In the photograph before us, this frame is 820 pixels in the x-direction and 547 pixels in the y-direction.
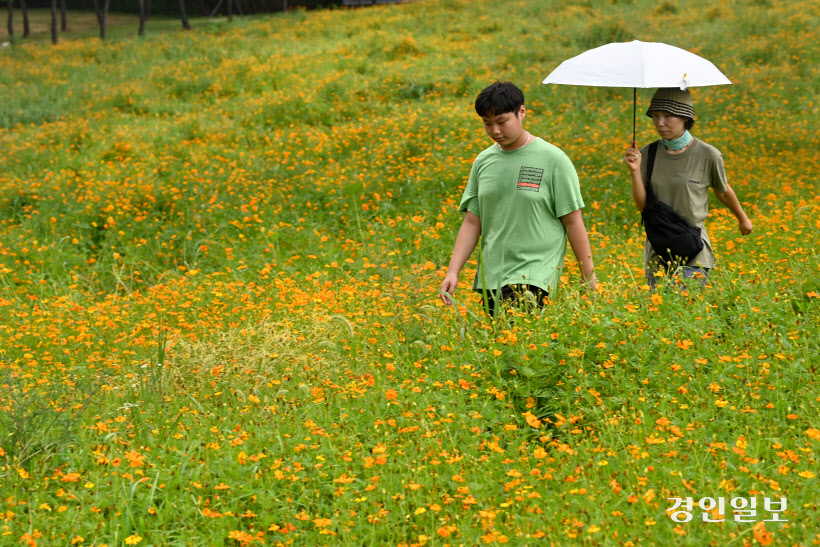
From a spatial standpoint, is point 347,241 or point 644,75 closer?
point 644,75

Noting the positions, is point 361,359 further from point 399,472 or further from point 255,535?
point 255,535

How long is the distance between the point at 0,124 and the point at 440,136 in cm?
951

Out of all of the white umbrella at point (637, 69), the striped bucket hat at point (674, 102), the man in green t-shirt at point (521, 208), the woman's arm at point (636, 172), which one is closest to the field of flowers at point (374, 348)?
the man in green t-shirt at point (521, 208)

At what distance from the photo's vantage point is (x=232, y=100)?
51.8 feet

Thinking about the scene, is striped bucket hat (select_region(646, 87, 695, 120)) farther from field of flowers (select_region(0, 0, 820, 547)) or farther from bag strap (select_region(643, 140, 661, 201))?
field of flowers (select_region(0, 0, 820, 547))

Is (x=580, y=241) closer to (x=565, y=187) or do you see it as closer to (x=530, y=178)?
(x=565, y=187)

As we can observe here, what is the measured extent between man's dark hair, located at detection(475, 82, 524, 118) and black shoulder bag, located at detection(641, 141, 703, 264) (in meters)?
1.32

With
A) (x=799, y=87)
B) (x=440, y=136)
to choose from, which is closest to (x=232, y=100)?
(x=440, y=136)

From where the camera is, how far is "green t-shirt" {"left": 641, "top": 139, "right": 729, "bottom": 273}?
495 centimetres

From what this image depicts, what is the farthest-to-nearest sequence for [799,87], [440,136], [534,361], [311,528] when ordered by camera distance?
[799,87], [440,136], [534,361], [311,528]

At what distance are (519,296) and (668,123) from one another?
153cm

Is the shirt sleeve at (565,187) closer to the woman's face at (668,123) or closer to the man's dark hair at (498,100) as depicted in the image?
the man's dark hair at (498,100)

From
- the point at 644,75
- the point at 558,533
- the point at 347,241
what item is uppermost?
the point at 644,75

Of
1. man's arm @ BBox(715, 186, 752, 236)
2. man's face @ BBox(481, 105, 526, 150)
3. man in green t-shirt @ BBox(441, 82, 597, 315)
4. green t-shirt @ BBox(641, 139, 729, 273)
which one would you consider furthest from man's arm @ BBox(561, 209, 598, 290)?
man's arm @ BBox(715, 186, 752, 236)
